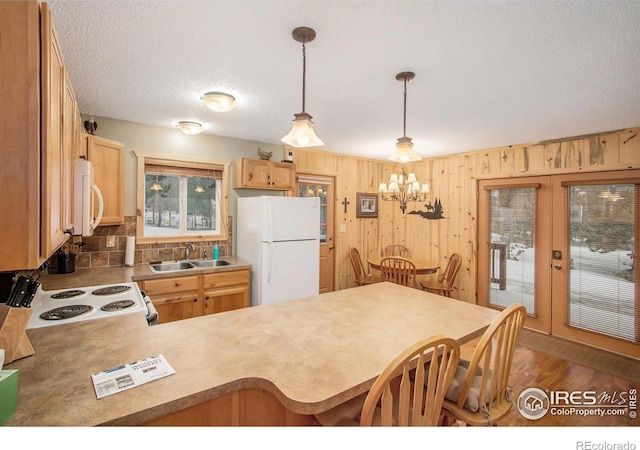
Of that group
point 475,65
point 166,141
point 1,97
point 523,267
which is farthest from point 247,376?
point 523,267

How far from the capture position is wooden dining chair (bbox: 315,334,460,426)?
0.90m

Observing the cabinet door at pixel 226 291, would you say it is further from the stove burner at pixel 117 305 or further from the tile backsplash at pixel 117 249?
the stove burner at pixel 117 305

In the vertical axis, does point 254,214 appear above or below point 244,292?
above

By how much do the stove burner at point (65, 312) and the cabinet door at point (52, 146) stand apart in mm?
526

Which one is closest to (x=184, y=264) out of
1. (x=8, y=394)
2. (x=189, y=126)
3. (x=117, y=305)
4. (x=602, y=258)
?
(x=189, y=126)

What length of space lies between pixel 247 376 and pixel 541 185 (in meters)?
4.07

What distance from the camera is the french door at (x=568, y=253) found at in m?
3.10

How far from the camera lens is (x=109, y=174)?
2711 mm

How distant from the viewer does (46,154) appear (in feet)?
2.93

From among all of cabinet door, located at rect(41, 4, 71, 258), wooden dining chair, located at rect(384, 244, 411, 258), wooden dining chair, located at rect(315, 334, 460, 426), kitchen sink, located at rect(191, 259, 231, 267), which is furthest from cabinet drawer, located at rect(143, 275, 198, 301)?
wooden dining chair, located at rect(384, 244, 411, 258)

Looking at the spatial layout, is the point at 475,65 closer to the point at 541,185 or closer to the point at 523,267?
the point at 541,185

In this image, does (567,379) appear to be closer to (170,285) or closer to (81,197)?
(170,285)

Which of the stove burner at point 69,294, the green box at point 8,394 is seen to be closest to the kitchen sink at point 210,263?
the stove burner at point 69,294

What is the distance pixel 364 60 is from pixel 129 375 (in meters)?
1.96
